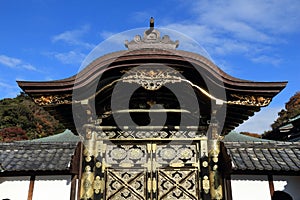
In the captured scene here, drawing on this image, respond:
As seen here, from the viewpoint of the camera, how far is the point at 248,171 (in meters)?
6.58

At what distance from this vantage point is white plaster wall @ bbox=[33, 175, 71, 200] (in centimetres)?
662

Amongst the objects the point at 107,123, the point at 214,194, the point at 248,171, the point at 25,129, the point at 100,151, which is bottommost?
the point at 214,194

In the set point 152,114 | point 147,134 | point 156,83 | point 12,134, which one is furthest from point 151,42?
point 12,134

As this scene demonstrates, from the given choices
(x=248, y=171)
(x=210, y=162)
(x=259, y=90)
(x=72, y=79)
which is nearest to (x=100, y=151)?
(x=72, y=79)

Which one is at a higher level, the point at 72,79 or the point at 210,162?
the point at 72,79

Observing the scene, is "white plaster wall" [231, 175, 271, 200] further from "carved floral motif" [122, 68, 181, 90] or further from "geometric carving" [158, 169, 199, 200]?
"carved floral motif" [122, 68, 181, 90]

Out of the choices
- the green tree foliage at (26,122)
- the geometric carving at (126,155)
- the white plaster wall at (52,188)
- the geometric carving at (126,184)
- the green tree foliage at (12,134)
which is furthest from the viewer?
the green tree foliage at (26,122)

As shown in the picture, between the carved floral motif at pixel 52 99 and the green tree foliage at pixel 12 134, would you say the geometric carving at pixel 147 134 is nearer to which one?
the carved floral motif at pixel 52 99

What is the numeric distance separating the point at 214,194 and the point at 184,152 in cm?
118

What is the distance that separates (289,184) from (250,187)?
2.99ft

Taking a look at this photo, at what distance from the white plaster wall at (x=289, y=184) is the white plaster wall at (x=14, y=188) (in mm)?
5641

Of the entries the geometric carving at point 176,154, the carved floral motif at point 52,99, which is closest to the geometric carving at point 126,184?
the geometric carving at point 176,154

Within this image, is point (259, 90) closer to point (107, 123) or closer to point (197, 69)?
point (197, 69)

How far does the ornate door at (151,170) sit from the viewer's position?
22.5ft
